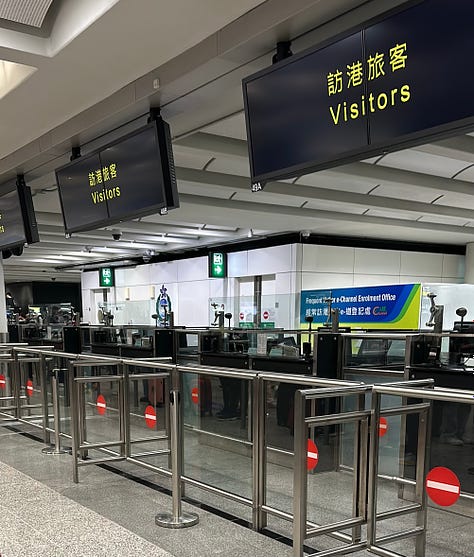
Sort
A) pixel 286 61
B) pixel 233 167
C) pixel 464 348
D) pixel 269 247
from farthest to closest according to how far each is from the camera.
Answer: pixel 269 247 → pixel 233 167 → pixel 464 348 → pixel 286 61

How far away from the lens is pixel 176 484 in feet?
11.6

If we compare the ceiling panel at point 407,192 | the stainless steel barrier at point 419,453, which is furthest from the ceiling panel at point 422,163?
the stainless steel barrier at point 419,453

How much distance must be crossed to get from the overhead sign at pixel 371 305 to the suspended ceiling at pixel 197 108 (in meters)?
1.23

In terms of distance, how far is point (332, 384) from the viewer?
9.34ft

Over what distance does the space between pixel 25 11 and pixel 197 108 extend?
1223mm

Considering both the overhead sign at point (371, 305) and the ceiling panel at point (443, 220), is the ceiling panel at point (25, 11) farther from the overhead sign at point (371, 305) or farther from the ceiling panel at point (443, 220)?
the ceiling panel at point (443, 220)

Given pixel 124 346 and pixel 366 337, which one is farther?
pixel 124 346

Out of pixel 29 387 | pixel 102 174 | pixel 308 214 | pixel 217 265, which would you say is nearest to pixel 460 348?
pixel 102 174

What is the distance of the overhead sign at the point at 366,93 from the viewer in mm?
1843

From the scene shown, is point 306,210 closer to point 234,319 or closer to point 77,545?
point 234,319

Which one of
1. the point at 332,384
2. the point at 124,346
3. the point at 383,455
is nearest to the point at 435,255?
the point at 124,346

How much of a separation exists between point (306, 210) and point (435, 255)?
508cm

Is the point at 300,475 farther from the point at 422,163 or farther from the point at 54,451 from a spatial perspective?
the point at 422,163

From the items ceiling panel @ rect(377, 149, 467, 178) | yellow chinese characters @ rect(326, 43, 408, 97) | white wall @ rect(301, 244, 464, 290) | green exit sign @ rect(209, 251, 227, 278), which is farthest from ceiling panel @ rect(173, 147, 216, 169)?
green exit sign @ rect(209, 251, 227, 278)
